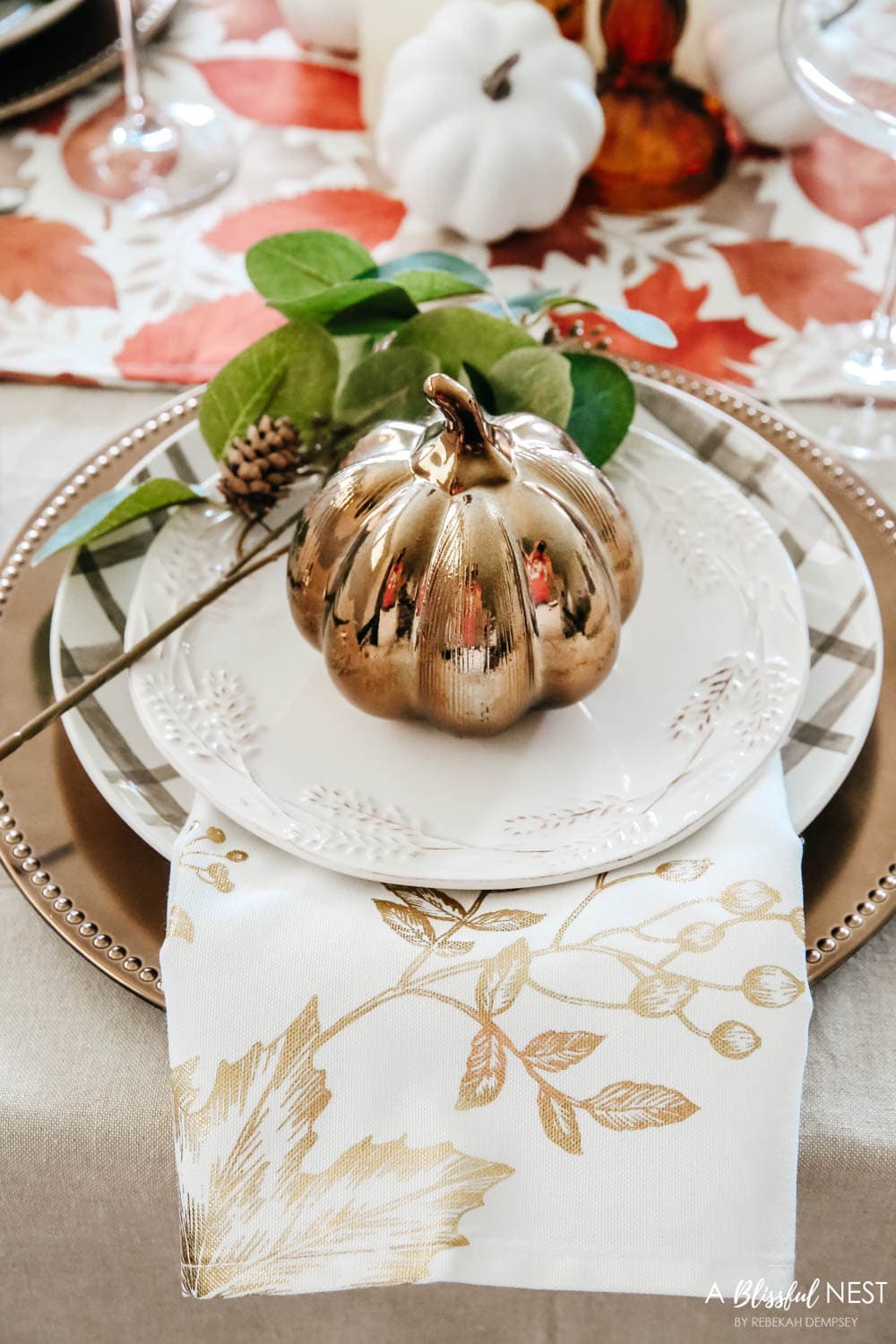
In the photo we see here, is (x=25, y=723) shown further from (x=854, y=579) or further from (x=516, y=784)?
(x=854, y=579)

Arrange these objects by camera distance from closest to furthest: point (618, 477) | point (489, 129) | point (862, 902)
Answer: point (862, 902) → point (618, 477) → point (489, 129)

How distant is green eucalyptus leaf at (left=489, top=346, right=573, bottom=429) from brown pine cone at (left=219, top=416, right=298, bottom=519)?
0.07 metres

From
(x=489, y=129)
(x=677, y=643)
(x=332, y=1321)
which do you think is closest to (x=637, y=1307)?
(x=332, y=1321)

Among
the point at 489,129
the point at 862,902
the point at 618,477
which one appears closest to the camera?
the point at 862,902

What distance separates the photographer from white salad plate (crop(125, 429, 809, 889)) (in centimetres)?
34

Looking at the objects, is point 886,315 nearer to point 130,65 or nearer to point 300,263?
point 300,263

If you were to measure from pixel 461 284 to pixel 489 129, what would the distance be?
0.58 ft

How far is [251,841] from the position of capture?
348 millimetres

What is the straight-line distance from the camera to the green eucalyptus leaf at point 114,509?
41 centimetres

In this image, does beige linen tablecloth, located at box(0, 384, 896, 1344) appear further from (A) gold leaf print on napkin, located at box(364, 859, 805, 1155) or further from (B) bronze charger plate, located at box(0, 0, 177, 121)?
(B) bronze charger plate, located at box(0, 0, 177, 121)

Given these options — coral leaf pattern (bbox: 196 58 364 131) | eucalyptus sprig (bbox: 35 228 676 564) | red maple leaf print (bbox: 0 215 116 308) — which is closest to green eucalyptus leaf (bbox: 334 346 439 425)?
eucalyptus sprig (bbox: 35 228 676 564)

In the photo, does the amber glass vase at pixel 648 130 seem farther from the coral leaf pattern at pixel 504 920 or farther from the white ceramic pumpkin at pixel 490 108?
the coral leaf pattern at pixel 504 920

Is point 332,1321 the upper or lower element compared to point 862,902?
lower

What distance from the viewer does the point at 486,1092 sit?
1.00 feet
